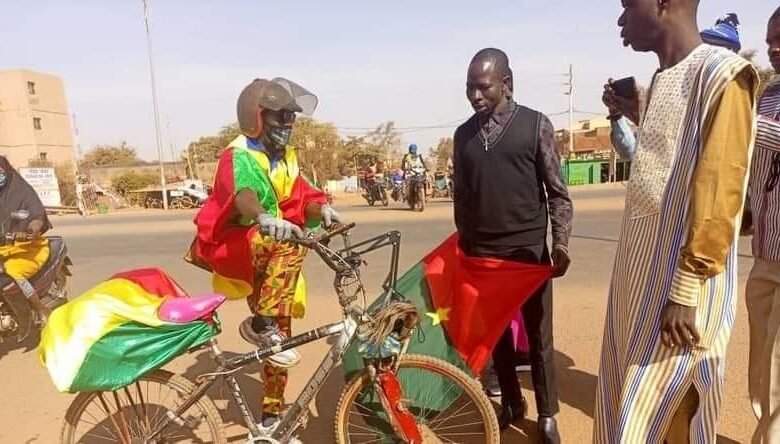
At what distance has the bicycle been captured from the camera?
8.22 ft

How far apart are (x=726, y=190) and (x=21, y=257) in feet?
18.1

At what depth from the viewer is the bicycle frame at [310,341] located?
98.7 inches

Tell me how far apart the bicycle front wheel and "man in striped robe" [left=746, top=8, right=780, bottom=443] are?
1107 millimetres

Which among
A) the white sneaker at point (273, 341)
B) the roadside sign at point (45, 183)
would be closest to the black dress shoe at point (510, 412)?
the white sneaker at point (273, 341)

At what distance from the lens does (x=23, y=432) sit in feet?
11.4

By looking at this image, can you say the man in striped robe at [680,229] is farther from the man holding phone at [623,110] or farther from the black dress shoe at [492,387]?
the black dress shoe at [492,387]

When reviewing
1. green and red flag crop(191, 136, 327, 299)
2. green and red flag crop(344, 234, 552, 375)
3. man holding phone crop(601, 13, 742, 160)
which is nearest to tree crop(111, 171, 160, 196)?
green and red flag crop(191, 136, 327, 299)

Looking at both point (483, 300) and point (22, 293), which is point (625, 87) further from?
point (22, 293)

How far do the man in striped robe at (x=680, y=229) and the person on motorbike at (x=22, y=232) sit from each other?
4.89 meters

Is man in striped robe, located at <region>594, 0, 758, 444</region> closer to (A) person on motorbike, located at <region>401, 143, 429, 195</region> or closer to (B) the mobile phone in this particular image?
(B) the mobile phone

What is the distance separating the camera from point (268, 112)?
2.82m

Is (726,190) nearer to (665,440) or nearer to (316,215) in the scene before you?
(665,440)

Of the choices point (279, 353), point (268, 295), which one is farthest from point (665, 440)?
point (268, 295)

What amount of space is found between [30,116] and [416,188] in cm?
3126
